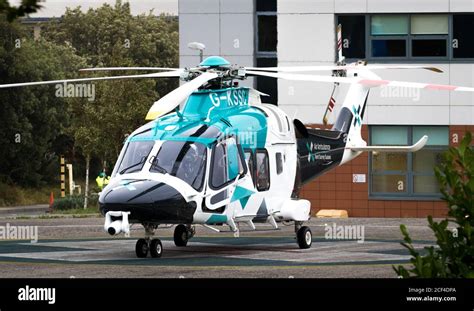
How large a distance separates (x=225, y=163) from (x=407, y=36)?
17446mm

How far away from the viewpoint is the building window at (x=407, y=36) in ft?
122

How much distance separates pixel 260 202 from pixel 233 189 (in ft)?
3.13

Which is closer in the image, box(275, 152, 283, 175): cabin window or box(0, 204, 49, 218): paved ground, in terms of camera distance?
box(275, 152, 283, 175): cabin window

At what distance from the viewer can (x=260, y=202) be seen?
2214 centimetres

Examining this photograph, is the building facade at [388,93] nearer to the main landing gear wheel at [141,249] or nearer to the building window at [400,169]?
the building window at [400,169]

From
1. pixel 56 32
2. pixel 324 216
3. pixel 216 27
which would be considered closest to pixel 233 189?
pixel 324 216

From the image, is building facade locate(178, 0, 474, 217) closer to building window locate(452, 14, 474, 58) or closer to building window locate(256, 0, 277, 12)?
building window locate(452, 14, 474, 58)

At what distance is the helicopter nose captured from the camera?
19594 mm

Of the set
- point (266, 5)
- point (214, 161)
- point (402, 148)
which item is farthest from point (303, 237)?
point (266, 5)

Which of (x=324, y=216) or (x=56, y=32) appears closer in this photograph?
(x=324, y=216)

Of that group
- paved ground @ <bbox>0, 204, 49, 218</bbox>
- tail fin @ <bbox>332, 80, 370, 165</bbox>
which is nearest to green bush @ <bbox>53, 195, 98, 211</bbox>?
paved ground @ <bbox>0, 204, 49, 218</bbox>

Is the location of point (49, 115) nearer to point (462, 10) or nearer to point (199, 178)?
point (462, 10)

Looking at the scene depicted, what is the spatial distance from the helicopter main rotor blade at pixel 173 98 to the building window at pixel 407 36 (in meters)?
16.9

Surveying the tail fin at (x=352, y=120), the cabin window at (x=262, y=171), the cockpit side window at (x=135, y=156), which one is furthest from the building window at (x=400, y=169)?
the cockpit side window at (x=135, y=156)
